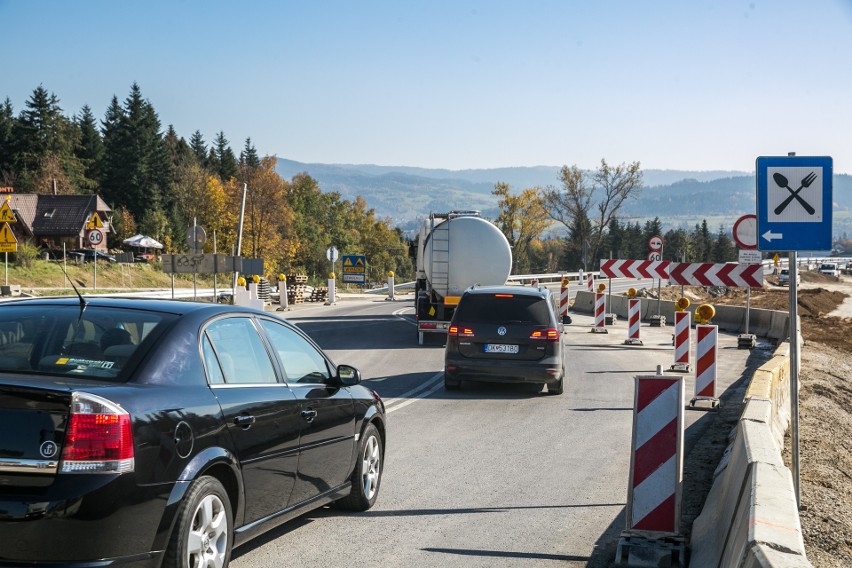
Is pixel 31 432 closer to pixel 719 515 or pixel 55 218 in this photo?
pixel 719 515

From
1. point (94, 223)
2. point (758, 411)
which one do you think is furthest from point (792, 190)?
point (94, 223)

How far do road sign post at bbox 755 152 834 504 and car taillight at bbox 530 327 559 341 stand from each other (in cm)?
723

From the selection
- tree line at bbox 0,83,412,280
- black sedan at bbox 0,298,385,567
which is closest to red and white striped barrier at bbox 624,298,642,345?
black sedan at bbox 0,298,385,567

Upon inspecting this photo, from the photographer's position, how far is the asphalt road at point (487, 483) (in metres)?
6.31

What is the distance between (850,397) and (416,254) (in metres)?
16.8

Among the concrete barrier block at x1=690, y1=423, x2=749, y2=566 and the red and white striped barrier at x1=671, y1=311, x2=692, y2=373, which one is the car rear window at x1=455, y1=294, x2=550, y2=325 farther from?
the concrete barrier block at x1=690, y1=423, x2=749, y2=566

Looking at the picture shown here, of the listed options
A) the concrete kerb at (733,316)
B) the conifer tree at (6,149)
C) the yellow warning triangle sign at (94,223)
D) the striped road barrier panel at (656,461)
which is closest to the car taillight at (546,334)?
the striped road barrier panel at (656,461)

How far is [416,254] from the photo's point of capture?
3114cm

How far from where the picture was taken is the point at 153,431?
4547 millimetres

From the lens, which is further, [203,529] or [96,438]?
[203,529]

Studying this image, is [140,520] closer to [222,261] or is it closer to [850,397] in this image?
[850,397]

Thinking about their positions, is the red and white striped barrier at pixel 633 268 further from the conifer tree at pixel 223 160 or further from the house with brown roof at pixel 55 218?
the conifer tree at pixel 223 160

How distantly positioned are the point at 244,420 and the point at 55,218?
86.2 metres

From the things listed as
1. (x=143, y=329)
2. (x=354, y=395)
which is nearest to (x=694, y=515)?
(x=354, y=395)
